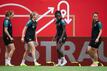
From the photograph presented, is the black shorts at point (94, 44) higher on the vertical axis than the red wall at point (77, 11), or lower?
lower

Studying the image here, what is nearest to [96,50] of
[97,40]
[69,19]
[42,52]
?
[97,40]

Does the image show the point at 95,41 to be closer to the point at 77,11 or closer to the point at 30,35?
the point at 30,35

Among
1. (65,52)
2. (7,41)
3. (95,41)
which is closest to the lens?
(95,41)

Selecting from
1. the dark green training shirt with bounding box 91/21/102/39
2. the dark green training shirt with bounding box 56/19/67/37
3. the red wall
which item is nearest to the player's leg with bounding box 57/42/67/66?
the dark green training shirt with bounding box 56/19/67/37

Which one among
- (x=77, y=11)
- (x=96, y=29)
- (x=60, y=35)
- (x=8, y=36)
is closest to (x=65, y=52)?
(x=60, y=35)

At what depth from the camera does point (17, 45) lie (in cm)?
1783

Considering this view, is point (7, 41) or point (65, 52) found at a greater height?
point (7, 41)

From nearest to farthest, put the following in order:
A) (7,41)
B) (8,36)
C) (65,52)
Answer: (8,36), (7,41), (65,52)

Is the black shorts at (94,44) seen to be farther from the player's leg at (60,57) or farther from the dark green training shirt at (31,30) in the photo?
the dark green training shirt at (31,30)

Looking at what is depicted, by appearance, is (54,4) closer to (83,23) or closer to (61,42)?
(83,23)

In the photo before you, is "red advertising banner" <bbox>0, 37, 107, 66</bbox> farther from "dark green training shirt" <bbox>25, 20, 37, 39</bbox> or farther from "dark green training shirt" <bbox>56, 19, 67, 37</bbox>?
"dark green training shirt" <bbox>56, 19, 67, 37</bbox>

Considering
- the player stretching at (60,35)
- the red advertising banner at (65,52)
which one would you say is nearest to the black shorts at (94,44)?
the player stretching at (60,35)

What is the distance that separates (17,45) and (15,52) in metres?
0.25

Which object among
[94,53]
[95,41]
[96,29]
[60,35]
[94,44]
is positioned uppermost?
[96,29]
